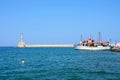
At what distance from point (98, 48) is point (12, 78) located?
4931 inches

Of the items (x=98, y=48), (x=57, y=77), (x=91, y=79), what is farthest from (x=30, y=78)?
(x=98, y=48)

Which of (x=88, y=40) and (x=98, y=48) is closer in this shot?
(x=98, y=48)

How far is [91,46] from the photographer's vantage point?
165000mm

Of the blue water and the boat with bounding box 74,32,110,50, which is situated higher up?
the boat with bounding box 74,32,110,50

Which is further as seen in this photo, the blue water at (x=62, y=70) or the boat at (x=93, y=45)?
the boat at (x=93, y=45)

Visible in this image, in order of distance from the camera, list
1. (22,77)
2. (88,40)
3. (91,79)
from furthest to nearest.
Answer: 1. (88,40)
2. (22,77)
3. (91,79)

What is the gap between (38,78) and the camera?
37000 millimetres

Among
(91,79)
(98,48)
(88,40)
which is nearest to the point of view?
(91,79)

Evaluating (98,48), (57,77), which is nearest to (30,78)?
(57,77)

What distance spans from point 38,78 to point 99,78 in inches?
303

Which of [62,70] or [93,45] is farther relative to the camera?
[93,45]

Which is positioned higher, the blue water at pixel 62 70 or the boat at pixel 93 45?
Result: the boat at pixel 93 45

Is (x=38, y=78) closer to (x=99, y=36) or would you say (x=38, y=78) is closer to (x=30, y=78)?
(x=30, y=78)

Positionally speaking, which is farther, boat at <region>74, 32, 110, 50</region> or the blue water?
boat at <region>74, 32, 110, 50</region>
